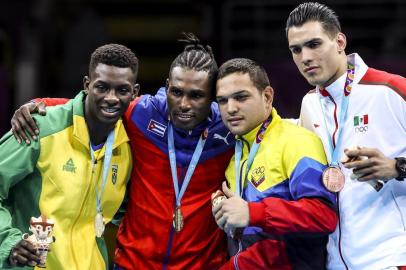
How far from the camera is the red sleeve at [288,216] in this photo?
3918 millimetres

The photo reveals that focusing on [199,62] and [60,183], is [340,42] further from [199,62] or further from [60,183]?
[60,183]

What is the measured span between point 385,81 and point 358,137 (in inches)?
12.5

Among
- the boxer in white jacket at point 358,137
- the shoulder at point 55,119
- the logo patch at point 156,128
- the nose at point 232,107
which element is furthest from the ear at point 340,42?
the shoulder at point 55,119

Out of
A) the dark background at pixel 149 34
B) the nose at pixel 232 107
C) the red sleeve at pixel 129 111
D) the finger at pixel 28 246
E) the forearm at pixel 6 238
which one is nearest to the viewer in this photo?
the finger at pixel 28 246

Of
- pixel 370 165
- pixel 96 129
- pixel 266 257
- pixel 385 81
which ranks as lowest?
pixel 266 257

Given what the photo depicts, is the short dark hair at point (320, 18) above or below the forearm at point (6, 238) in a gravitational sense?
above

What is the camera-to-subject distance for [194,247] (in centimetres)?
451

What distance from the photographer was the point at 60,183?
4.32 metres

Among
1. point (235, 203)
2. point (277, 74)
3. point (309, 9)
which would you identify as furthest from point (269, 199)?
point (277, 74)

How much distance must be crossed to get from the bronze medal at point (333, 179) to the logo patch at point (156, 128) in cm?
101

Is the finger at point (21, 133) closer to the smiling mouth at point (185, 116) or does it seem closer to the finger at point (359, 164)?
the smiling mouth at point (185, 116)

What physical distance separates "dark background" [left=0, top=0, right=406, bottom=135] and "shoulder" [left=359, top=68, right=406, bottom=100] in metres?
3.91

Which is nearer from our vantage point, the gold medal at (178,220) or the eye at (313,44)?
the eye at (313,44)

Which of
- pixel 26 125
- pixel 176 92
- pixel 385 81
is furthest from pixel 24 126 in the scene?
pixel 385 81
